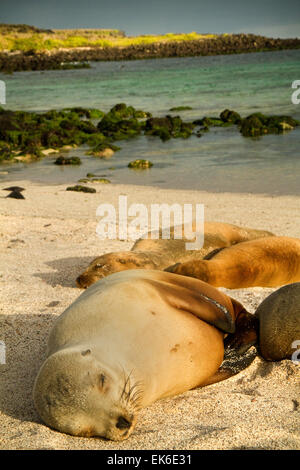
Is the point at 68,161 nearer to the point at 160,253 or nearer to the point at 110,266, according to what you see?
the point at 160,253

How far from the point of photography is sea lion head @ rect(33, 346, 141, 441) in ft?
8.82

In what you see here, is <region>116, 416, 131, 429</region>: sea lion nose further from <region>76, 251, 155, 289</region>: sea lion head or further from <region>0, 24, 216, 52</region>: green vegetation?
<region>0, 24, 216, 52</region>: green vegetation

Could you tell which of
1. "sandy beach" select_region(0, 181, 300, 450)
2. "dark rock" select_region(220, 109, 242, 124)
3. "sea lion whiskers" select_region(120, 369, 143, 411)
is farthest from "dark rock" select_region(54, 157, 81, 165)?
"sea lion whiskers" select_region(120, 369, 143, 411)

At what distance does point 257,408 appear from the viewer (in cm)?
331

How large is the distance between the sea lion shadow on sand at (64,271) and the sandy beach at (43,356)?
0.01 m

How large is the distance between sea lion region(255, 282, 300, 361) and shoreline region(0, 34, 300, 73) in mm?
85694

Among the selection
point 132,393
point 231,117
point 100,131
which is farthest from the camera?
point 231,117

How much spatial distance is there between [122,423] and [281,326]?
5.31 feet

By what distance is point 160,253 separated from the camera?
5.98 meters

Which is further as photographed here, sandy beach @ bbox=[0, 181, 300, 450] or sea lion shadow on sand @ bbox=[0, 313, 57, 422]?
sea lion shadow on sand @ bbox=[0, 313, 57, 422]

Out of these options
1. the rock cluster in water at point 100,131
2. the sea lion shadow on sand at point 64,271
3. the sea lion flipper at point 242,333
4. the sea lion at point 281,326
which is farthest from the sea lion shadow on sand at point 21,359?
the rock cluster in water at point 100,131

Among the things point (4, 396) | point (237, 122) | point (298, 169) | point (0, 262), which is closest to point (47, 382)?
point (4, 396)

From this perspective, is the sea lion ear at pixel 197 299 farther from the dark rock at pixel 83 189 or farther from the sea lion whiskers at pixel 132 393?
the dark rock at pixel 83 189

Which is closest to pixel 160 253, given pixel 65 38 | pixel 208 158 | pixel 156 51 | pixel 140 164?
pixel 140 164
